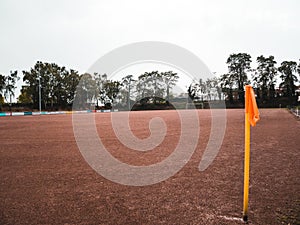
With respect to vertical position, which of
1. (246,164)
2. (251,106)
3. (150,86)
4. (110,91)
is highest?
(150,86)

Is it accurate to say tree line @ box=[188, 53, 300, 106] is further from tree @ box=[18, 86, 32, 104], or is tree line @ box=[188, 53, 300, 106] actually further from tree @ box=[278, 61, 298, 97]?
tree @ box=[18, 86, 32, 104]

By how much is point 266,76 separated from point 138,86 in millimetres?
38791

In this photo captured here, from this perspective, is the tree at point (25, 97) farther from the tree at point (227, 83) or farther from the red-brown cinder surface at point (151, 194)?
the red-brown cinder surface at point (151, 194)

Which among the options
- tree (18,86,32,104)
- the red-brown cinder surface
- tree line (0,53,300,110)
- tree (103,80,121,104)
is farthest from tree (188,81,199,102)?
the red-brown cinder surface

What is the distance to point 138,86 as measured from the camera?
78125 millimetres

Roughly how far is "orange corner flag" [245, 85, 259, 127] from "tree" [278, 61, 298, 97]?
253ft

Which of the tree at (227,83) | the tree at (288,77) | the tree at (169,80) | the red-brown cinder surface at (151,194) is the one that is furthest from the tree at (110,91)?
the red-brown cinder surface at (151,194)

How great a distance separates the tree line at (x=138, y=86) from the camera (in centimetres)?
6656

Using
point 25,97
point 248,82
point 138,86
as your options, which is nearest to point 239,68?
point 248,82

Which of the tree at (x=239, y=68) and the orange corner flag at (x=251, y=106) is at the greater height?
the tree at (x=239, y=68)

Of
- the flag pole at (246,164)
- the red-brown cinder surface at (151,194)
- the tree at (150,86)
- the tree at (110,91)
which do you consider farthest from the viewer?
the tree at (150,86)

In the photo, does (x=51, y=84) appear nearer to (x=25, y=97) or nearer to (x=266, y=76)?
(x=25, y=97)

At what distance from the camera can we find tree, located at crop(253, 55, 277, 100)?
236 feet

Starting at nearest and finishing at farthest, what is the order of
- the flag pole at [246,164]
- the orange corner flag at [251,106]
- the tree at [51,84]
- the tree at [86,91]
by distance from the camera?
the orange corner flag at [251,106] → the flag pole at [246,164] → the tree at [51,84] → the tree at [86,91]
